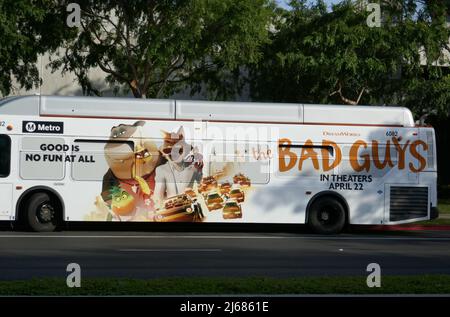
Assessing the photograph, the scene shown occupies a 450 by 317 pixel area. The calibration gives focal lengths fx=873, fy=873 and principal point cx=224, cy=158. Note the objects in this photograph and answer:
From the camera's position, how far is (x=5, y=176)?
20109 mm

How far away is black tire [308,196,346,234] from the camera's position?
70.1ft

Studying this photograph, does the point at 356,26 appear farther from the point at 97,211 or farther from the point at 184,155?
the point at 97,211

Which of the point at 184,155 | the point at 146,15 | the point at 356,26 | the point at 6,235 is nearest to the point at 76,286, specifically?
the point at 6,235

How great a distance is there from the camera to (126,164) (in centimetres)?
2075

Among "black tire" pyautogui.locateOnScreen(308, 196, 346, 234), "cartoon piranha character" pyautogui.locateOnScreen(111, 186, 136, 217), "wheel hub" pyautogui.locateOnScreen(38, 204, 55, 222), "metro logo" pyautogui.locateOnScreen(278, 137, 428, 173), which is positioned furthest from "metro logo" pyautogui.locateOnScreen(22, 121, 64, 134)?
"black tire" pyautogui.locateOnScreen(308, 196, 346, 234)

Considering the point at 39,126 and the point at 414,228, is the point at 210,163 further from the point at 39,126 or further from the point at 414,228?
the point at 414,228

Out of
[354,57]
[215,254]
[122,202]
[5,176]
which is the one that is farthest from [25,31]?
[215,254]

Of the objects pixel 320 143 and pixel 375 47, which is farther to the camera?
pixel 375 47

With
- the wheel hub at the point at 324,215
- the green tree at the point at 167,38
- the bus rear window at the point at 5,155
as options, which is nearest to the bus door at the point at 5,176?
the bus rear window at the point at 5,155

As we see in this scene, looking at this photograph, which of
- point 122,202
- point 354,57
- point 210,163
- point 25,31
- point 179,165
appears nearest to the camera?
point 122,202

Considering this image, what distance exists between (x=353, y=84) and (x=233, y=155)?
11596mm

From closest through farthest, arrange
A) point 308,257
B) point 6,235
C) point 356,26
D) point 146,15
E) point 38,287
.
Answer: point 38,287 < point 308,257 < point 6,235 < point 146,15 < point 356,26

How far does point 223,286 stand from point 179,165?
Answer: 10.1 metres

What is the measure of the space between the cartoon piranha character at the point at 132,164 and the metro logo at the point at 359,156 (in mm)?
3151
